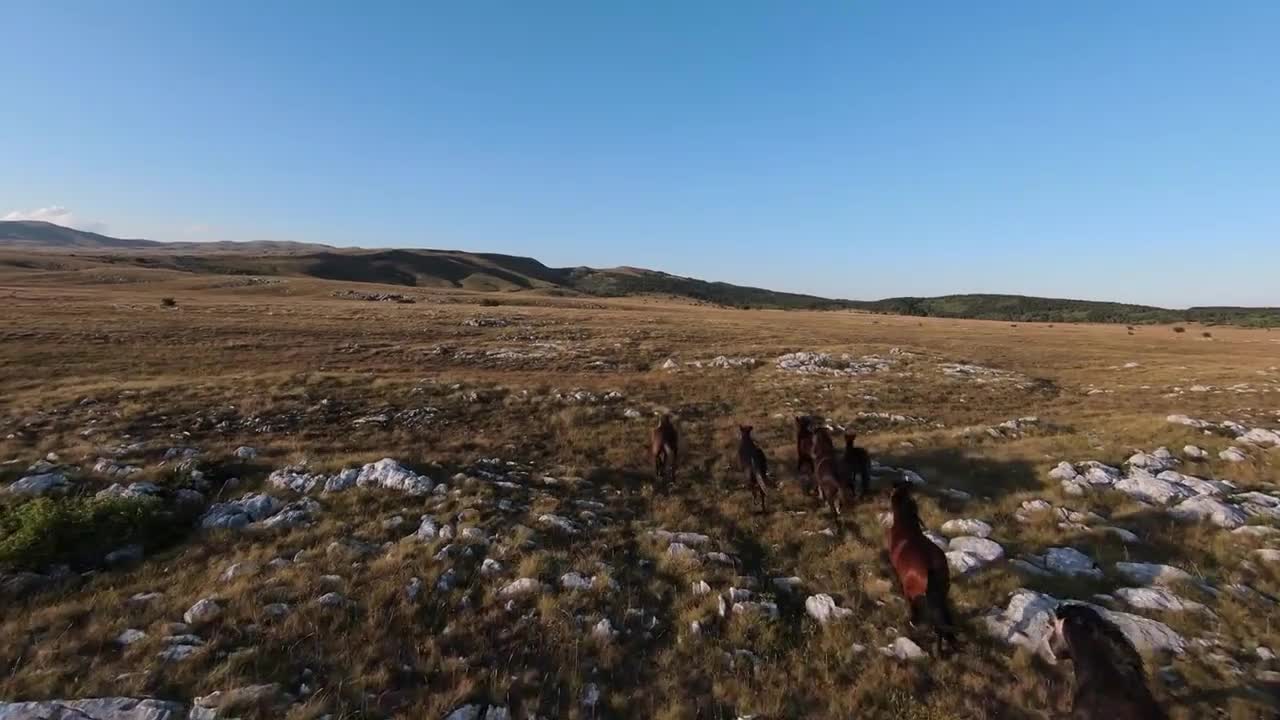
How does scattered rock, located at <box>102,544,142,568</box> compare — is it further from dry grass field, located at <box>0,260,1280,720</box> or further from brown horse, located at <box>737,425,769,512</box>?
brown horse, located at <box>737,425,769,512</box>

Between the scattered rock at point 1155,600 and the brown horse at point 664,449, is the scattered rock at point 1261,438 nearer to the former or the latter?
the scattered rock at point 1155,600

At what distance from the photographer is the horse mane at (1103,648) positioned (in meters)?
5.86

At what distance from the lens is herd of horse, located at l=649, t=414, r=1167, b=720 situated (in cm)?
567

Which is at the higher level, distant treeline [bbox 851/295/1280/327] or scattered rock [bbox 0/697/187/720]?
distant treeline [bbox 851/295/1280/327]

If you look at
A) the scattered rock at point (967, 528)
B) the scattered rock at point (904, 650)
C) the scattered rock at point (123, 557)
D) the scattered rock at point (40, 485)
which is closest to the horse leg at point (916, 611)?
the scattered rock at point (904, 650)

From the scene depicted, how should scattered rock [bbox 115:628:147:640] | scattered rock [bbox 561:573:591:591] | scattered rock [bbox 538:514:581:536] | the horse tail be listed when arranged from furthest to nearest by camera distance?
scattered rock [bbox 538:514:581:536], scattered rock [bbox 561:573:591:591], the horse tail, scattered rock [bbox 115:628:147:640]

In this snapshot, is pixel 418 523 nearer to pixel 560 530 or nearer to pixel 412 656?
pixel 560 530

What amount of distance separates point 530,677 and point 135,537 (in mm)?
7911

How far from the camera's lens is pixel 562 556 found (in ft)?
31.6

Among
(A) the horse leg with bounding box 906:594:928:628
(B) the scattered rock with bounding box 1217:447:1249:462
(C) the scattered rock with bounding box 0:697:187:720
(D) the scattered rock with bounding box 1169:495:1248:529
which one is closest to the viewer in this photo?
(C) the scattered rock with bounding box 0:697:187:720

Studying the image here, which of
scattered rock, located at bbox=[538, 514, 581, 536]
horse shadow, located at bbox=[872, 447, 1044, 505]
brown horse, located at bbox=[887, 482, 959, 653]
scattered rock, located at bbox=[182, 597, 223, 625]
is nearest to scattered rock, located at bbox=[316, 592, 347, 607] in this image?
scattered rock, located at bbox=[182, 597, 223, 625]

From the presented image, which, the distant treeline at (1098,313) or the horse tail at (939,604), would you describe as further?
the distant treeline at (1098,313)

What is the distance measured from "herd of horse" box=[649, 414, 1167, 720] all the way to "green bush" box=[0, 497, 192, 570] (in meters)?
11.7

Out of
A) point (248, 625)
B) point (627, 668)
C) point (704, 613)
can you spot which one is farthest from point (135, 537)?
point (704, 613)
